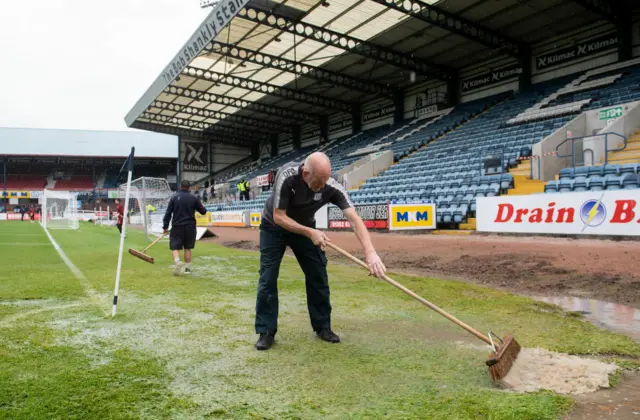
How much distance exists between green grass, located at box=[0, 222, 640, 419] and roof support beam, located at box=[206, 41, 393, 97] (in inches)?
825

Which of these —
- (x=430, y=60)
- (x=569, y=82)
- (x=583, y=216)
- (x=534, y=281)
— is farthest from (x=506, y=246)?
(x=430, y=60)

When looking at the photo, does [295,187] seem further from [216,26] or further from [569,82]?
[569,82]

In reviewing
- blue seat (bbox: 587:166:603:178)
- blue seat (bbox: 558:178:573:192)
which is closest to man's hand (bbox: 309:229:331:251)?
blue seat (bbox: 558:178:573:192)

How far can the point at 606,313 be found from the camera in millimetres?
5449

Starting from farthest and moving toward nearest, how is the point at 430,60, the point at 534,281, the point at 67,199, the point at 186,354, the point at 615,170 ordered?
the point at 67,199
the point at 430,60
the point at 615,170
the point at 534,281
the point at 186,354

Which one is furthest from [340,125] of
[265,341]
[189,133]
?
[265,341]

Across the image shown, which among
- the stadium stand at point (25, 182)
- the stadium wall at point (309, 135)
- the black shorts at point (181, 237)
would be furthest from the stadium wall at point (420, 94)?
the stadium stand at point (25, 182)

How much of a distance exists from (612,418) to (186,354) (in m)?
2.94

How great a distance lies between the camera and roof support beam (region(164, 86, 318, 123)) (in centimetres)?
3425

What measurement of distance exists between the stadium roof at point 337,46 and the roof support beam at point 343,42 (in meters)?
0.05

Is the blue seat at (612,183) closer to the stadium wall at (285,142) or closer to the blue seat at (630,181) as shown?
the blue seat at (630,181)

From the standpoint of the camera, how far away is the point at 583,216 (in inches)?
459

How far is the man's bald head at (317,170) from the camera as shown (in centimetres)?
393

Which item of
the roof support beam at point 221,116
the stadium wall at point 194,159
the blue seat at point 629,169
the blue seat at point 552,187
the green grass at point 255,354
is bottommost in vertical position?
the green grass at point 255,354
